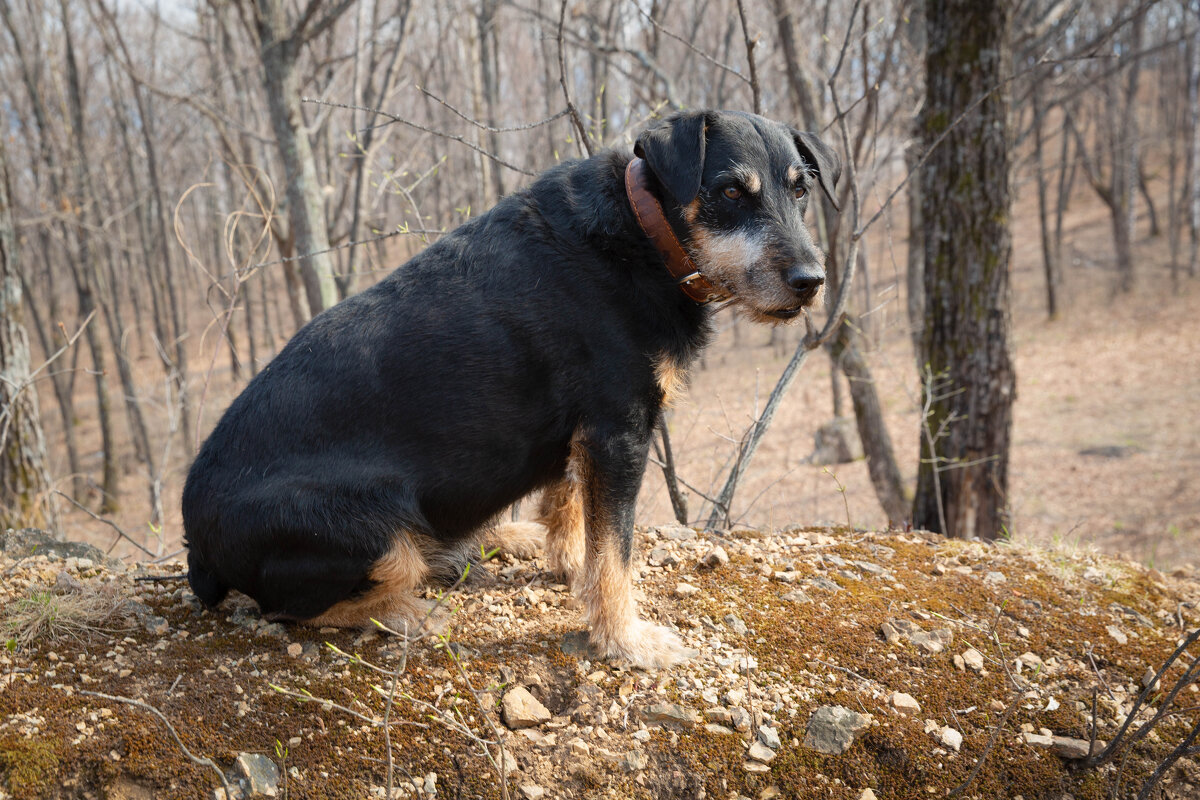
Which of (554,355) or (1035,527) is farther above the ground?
(554,355)

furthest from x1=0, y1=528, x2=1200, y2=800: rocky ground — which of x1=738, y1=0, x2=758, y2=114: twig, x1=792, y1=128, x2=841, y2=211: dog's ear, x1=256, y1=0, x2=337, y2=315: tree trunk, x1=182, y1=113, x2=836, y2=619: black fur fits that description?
x1=256, y1=0, x2=337, y2=315: tree trunk

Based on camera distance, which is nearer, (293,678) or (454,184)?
(293,678)

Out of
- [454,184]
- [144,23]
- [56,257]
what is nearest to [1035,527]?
[454,184]

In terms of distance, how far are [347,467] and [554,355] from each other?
2.85ft

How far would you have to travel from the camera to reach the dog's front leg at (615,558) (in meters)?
2.85

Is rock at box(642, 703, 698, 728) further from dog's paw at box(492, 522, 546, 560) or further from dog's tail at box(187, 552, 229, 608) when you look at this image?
dog's tail at box(187, 552, 229, 608)

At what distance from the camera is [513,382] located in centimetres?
285

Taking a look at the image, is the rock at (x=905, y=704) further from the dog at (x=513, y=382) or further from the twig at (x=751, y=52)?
the twig at (x=751, y=52)

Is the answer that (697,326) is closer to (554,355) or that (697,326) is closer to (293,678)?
(554,355)

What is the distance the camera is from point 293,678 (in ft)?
8.91

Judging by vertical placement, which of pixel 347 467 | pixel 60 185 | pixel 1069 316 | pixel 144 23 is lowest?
pixel 1069 316

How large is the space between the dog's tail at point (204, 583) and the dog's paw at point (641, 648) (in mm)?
1542

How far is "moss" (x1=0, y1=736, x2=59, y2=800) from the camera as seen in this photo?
2.26 m

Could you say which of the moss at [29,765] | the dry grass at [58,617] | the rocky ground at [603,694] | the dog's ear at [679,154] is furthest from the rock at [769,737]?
the dry grass at [58,617]
